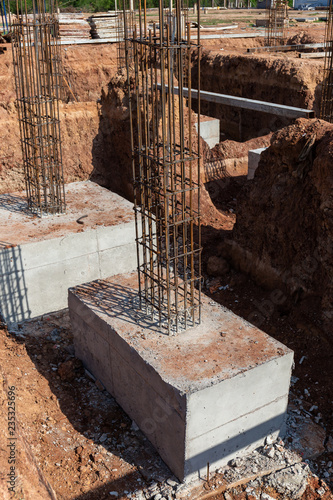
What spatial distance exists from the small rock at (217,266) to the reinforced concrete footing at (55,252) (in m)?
1.84

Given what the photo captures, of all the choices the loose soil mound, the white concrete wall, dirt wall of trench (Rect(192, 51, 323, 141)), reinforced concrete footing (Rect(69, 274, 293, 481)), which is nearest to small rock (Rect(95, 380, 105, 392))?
reinforced concrete footing (Rect(69, 274, 293, 481))

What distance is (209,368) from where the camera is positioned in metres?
6.32

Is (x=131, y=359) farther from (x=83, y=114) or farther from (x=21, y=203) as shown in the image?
(x=83, y=114)

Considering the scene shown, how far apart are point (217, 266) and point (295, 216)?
7.38 feet

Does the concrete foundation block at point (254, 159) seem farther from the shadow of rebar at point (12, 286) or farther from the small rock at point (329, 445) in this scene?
A: the small rock at point (329, 445)

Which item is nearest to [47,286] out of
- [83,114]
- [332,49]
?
[83,114]

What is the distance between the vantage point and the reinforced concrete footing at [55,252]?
9.42m

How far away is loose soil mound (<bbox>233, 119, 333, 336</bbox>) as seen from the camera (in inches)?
356

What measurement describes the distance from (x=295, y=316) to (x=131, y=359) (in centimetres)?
403

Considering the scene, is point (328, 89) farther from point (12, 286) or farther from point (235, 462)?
point (235, 462)

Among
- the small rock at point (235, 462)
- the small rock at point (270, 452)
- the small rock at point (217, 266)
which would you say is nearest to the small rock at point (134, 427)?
the small rock at point (235, 462)

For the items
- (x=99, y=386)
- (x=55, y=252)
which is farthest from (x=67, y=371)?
(x=55, y=252)

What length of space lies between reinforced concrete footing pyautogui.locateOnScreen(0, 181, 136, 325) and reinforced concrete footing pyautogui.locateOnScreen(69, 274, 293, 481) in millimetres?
2318

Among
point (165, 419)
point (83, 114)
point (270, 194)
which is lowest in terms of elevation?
point (165, 419)
